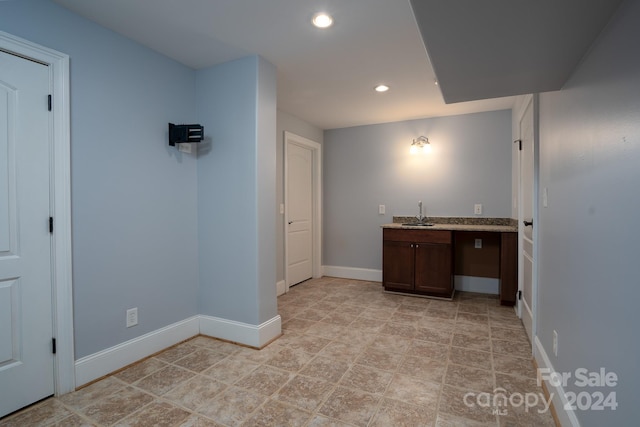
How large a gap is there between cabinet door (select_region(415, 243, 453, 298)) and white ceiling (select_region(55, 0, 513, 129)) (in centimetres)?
180

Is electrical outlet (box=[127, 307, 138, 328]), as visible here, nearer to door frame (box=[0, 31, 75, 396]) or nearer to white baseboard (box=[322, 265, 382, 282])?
door frame (box=[0, 31, 75, 396])

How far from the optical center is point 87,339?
6.75 feet

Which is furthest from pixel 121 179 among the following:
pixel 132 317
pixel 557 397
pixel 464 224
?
pixel 464 224

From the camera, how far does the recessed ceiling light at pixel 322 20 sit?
6.58ft

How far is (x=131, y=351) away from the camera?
2.30m

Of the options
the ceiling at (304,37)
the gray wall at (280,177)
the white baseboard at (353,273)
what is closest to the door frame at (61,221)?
the ceiling at (304,37)

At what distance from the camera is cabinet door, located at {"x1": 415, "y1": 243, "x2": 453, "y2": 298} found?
Answer: 377 centimetres

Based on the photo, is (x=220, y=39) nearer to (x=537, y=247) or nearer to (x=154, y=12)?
(x=154, y=12)

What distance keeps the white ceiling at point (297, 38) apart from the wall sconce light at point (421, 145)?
3.05ft

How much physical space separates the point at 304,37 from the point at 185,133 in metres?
1.21

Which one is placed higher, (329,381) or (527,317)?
(527,317)

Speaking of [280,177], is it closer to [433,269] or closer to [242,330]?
[242,330]

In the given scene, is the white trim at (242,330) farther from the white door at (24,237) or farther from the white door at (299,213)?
the white door at (299,213)

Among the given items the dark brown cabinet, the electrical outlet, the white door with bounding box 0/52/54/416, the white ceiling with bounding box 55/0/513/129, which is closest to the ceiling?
the white ceiling with bounding box 55/0/513/129
